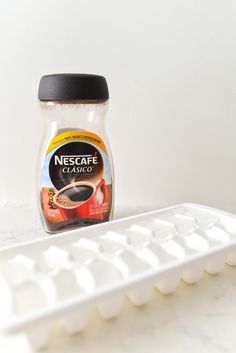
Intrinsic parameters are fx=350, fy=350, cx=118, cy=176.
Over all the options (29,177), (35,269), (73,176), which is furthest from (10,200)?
(35,269)

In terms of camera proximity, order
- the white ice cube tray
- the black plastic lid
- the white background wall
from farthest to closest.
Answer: the white background wall → the black plastic lid → the white ice cube tray

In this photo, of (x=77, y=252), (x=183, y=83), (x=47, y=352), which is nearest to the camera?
(x=47, y=352)

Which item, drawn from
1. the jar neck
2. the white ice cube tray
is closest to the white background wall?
the jar neck

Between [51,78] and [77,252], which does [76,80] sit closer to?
[51,78]

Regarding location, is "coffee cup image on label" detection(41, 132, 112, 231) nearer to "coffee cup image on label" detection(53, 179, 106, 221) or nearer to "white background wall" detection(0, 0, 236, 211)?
"coffee cup image on label" detection(53, 179, 106, 221)

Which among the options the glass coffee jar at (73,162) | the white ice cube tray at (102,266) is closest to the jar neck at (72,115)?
the glass coffee jar at (73,162)

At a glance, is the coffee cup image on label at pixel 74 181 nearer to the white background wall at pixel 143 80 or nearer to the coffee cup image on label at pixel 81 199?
the coffee cup image on label at pixel 81 199
